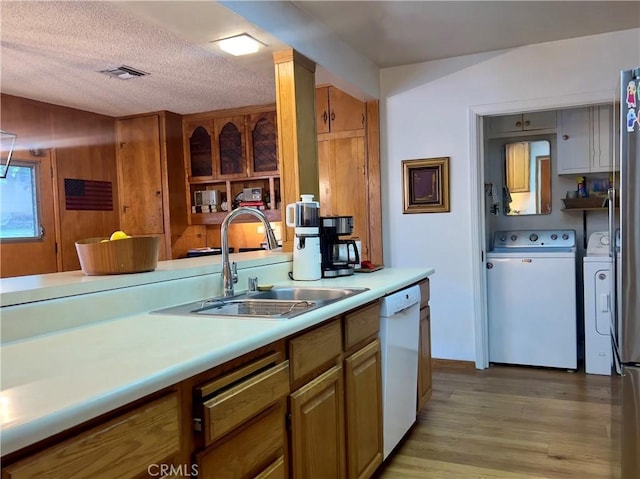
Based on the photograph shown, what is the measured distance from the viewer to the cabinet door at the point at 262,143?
519 cm

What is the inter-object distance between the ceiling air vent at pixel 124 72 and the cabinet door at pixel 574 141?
3.32 m

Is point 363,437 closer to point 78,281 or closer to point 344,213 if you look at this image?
point 78,281

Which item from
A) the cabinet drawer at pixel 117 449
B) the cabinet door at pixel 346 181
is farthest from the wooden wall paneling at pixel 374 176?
the cabinet drawer at pixel 117 449

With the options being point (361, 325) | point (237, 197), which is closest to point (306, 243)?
point (361, 325)

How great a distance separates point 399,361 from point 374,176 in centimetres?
204

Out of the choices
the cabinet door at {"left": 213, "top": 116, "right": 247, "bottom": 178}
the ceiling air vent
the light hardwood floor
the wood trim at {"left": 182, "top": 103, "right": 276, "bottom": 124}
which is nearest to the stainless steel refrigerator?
the light hardwood floor

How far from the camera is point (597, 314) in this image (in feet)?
11.9

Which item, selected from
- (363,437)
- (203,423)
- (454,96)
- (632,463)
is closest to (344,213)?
(454,96)

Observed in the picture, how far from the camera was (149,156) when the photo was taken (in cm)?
536

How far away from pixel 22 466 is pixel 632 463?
1.94 metres

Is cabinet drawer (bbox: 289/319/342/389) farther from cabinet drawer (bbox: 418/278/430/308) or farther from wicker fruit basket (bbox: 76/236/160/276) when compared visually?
cabinet drawer (bbox: 418/278/430/308)

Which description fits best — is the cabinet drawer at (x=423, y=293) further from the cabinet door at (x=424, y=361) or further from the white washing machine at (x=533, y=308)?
the white washing machine at (x=533, y=308)

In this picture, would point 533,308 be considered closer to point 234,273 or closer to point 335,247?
point 335,247

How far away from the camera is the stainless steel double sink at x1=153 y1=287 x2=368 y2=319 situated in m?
1.77
